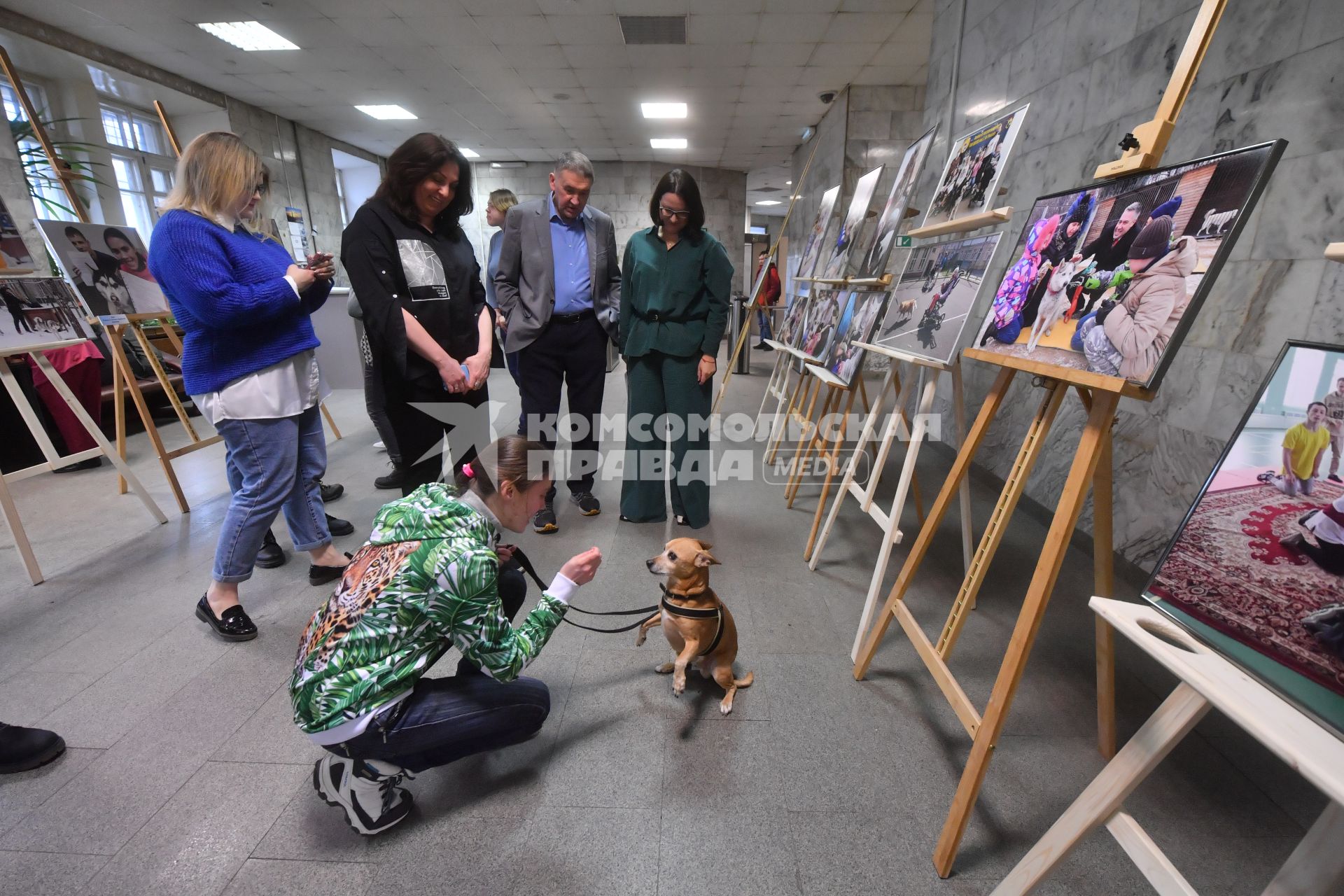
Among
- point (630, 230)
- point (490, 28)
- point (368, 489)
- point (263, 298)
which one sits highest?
point (490, 28)

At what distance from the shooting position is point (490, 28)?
485cm

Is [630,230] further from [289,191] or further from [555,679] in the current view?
[555,679]

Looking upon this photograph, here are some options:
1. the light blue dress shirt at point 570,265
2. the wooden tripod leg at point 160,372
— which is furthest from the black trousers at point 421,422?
the wooden tripod leg at point 160,372

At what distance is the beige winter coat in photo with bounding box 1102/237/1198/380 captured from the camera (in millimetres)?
965

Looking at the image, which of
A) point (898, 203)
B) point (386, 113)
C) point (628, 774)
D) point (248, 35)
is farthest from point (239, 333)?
point (386, 113)

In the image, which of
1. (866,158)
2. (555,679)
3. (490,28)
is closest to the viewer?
(555,679)

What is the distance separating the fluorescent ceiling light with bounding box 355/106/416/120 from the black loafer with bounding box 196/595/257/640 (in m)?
7.30

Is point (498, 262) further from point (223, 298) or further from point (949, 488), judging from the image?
point (949, 488)

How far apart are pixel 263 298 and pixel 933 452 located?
147 inches

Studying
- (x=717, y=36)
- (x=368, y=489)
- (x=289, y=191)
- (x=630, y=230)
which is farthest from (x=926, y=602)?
(x=630, y=230)

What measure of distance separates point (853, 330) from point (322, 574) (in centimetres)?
241

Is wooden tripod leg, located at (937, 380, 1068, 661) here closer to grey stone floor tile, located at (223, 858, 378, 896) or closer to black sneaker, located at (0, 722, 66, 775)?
grey stone floor tile, located at (223, 858, 378, 896)

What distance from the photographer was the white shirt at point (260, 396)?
1686 mm

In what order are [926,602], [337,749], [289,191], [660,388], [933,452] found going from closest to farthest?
[337,749] < [926,602] < [660,388] < [933,452] < [289,191]
